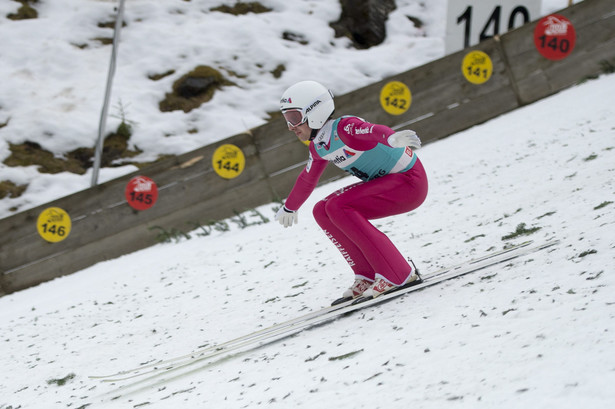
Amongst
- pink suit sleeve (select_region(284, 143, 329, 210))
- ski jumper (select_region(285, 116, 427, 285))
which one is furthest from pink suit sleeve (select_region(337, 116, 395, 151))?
pink suit sleeve (select_region(284, 143, 329, 210))

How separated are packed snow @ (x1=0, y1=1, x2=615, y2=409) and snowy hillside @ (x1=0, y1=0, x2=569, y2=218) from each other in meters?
2.53

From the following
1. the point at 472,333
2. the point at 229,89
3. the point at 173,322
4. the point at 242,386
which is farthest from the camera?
the point at 229,89

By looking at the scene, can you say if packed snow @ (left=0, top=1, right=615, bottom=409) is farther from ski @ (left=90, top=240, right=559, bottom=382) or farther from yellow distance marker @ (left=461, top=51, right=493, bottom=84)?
yellow distance marker @ (left=461, top=51, right=493, bottom=84)

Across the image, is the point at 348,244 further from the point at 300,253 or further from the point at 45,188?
the point at 45,188

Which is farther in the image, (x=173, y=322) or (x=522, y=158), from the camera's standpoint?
(x=522, y=158)

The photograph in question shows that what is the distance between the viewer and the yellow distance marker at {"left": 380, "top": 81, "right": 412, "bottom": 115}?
810 centimetres

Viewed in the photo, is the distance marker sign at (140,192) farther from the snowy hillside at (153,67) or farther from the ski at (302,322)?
the ski at (302,322)

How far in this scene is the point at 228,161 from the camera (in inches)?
305

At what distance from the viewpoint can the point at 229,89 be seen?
34.5 ft

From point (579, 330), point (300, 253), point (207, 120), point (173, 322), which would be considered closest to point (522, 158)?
point (300, 253)

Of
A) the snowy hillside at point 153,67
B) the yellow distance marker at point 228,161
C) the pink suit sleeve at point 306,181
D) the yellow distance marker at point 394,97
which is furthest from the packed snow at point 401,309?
the snowy hillside at point 153,67

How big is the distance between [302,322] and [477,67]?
5912 mm

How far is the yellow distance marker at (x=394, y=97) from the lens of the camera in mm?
8102

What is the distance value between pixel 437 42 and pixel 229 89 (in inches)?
165
